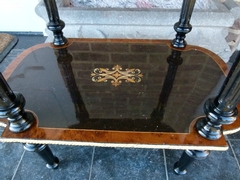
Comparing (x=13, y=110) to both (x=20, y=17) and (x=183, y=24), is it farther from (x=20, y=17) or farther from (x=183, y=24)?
(x=20, y=17)

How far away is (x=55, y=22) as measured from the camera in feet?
3.51

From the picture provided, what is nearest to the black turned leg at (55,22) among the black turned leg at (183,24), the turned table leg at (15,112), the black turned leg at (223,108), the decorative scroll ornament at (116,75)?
the decorative scroll ornament at (116,75)

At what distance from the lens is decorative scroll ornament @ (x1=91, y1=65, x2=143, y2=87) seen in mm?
953

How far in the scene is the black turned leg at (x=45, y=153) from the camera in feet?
2.58

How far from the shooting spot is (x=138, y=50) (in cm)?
113

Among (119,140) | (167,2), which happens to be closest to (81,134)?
(119,140)

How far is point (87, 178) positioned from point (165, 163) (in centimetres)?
41

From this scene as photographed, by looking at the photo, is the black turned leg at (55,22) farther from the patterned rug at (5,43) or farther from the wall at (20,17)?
the wall at (20,17)

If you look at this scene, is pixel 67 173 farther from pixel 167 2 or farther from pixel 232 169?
pixel 167 2

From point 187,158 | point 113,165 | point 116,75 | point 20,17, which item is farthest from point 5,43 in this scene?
point 187,158

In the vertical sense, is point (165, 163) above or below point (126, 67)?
below

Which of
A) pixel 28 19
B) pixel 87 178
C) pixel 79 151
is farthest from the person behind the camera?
pixel 28 19

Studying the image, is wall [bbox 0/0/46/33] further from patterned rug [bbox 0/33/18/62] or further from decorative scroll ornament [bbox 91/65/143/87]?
decorative scroll ornament [bbox 91/65/143/87]

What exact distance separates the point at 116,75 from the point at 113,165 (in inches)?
18.5
